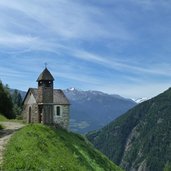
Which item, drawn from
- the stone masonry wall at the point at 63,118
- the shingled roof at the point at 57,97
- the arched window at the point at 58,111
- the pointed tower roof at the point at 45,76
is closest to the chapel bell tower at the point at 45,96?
the pointed tower roof at the point at 45,76

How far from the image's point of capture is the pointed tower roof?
7488cm

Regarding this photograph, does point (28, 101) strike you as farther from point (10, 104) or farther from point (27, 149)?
point (27, 149)

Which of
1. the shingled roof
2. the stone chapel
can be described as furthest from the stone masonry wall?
the shingled roof

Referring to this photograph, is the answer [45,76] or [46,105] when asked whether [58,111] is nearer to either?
[46,105]

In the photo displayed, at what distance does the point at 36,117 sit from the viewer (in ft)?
252

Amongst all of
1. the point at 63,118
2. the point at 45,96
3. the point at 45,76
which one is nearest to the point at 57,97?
the point at 63,118

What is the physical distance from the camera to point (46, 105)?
75875mm

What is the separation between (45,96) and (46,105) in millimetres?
1741

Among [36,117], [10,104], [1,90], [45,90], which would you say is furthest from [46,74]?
[10,104]

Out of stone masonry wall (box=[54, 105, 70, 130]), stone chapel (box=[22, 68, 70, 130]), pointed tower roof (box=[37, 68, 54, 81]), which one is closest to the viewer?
pointed tower roof (box=[37, 68, 54, 81])

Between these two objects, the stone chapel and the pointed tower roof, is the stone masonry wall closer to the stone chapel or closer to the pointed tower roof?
the stone chapel

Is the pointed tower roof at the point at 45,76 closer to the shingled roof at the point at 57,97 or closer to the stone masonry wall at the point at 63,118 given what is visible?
the shingled roof at the point at 57,97

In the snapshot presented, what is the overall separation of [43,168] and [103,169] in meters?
30.2

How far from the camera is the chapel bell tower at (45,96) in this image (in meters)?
75.0
